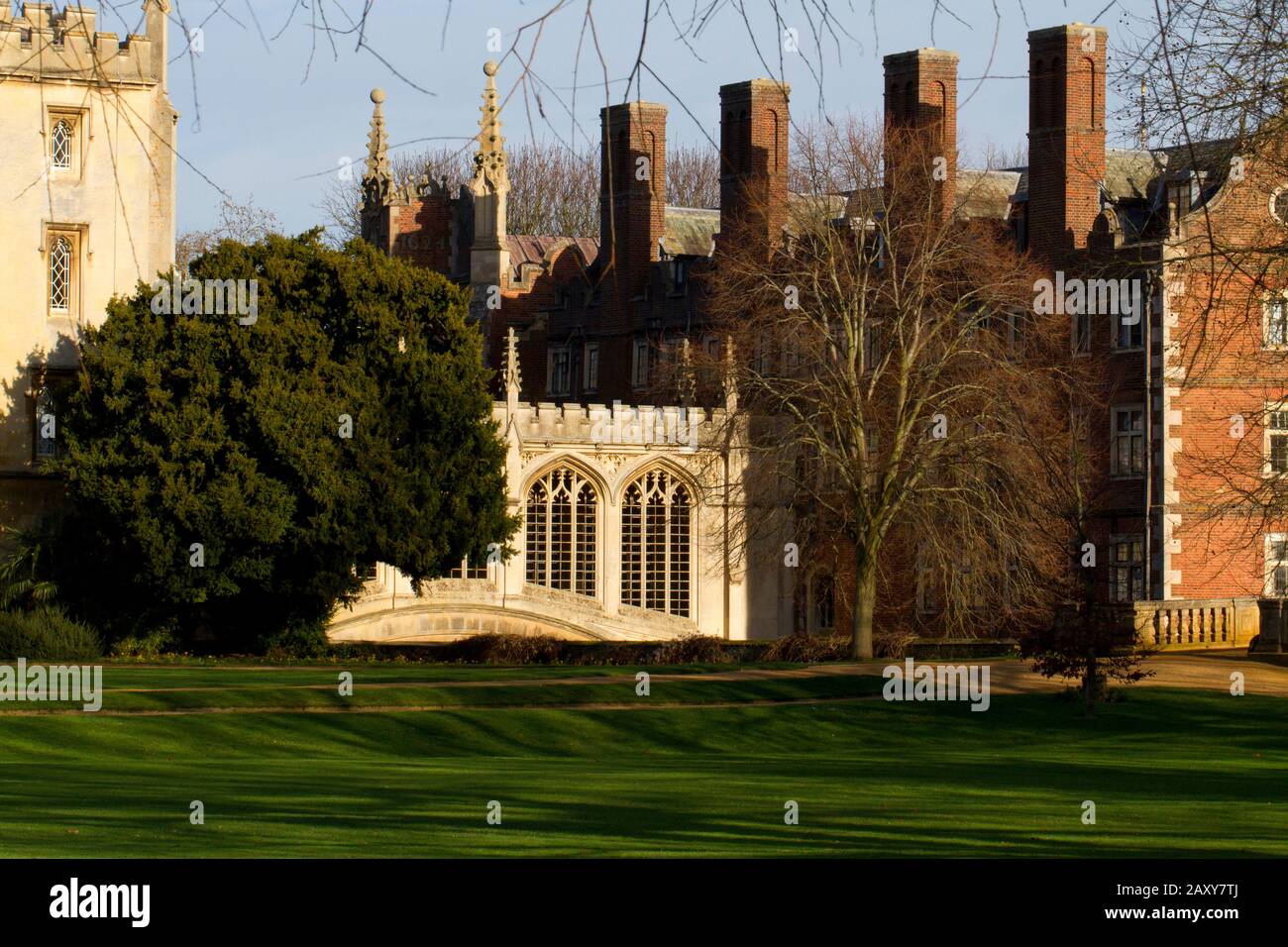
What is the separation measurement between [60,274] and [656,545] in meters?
13.5

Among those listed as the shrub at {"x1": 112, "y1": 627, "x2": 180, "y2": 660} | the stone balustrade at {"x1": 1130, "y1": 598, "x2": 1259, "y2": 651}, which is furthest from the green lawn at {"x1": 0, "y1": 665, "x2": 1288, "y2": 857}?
the stone balustrade at {"x1": 1130, "y1": 598, "x2": 1259, "y2": 651}

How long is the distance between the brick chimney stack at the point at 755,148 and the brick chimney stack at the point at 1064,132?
5.84 meters

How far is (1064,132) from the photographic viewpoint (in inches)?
1586

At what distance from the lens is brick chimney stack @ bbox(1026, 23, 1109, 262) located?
40.1 meters

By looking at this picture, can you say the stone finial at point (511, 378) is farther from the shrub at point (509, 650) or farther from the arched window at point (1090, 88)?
the arched window at point (1090, 88)

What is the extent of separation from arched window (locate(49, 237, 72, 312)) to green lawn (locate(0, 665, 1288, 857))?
1074cm

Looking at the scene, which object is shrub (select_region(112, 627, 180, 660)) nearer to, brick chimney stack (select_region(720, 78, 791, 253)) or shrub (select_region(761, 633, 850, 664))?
shrub (select_region(761, 633, 850, 664))

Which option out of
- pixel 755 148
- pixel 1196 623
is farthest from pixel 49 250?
pixel 1196 623

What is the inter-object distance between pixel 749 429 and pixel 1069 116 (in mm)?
9303

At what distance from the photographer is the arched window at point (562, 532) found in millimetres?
41594

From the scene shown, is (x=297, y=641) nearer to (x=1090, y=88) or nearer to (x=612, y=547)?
(x=612, y=547)

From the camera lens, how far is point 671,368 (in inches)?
1505

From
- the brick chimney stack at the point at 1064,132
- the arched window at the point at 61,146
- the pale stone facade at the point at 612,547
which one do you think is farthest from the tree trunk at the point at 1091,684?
the arched window at the point at 61,146
